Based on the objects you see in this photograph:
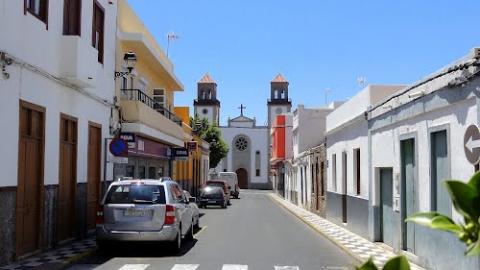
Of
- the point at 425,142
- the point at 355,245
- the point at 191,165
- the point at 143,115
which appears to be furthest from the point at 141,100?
the point at 191,165

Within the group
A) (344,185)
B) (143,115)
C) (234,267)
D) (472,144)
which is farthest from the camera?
(344,185)

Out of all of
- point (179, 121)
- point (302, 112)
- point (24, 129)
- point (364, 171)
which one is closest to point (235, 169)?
point (302, 112)

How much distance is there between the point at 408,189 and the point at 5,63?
8.45 metres

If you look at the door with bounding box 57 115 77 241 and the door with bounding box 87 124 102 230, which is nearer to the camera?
the door with bounding box 57 115 77 241

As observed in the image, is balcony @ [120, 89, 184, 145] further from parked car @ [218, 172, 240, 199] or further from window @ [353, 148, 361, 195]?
parked car @ [218, 172, 240, 199]

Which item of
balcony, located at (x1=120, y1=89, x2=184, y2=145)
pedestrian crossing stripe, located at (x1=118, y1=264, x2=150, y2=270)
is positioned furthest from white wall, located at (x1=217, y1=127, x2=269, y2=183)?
pedestrian crossing stripe, located at (x1=118, y1=264, x2=150, y2=270)

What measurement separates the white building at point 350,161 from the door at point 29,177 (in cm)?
887

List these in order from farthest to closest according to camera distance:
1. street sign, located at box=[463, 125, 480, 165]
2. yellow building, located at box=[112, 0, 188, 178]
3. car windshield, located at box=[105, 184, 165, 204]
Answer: yellow building, located at box=[112, 0, 188, 178] → car windshield, located at box=[105, 184, 165, 204] → street sign, located at box=[463, 125, 480, 165]

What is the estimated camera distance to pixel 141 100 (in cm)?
2302

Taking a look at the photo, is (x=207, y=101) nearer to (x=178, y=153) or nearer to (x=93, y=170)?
(x=178, y=153)

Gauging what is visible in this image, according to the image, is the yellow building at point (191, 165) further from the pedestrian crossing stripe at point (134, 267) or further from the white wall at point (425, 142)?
the pedestrian crossing stripe at point (134, 267)

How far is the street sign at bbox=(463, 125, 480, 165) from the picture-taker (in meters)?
9.11

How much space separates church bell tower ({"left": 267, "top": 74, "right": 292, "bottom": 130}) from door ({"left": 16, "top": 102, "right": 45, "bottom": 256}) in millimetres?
77453

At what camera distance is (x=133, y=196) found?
45.0 feet
